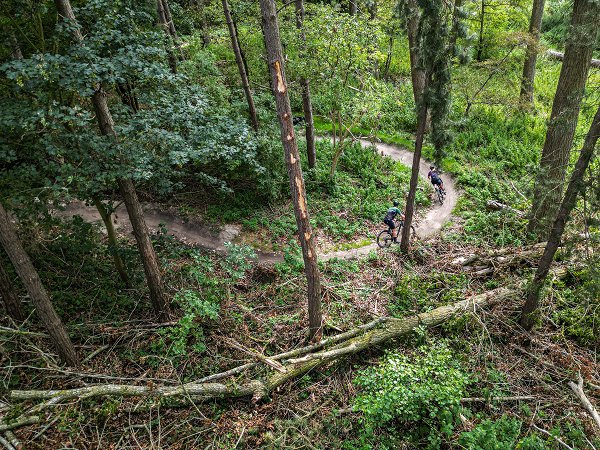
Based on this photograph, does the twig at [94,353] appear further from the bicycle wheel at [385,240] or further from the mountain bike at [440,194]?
the mountain bike at [440,194]

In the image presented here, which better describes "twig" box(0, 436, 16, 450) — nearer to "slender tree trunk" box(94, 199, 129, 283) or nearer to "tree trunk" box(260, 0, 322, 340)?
"slender tree trunk" box(94, 199, 129, 283)

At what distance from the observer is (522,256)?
1059cm

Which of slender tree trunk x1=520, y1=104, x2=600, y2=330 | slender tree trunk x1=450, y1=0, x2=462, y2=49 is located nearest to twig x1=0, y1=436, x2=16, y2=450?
slender tree trunk x1=520, y1=104, x2=600, y2=330

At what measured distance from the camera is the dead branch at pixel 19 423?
225 inches

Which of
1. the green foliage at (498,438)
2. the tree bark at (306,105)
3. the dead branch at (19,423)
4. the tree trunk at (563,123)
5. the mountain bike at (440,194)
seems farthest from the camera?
the mountain bike at (440,194)

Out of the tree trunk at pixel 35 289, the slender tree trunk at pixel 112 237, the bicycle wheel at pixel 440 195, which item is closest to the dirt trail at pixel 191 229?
the bicycle wheel at pixel 440 195

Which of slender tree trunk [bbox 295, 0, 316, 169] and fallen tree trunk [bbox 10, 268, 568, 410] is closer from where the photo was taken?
fallen tree trunk [bbox 10, 268, 568, 410]

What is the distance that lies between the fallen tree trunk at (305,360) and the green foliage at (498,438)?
259 cm

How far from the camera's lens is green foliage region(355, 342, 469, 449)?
6535 mm

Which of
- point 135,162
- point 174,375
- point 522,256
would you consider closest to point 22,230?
point 135,162

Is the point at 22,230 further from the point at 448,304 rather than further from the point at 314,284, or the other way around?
the point at 448,304

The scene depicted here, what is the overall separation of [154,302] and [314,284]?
408cm

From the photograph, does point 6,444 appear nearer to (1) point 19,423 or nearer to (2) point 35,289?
(1) point 19,423

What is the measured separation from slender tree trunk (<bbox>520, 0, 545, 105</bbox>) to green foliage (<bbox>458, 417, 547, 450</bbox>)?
1755cm
